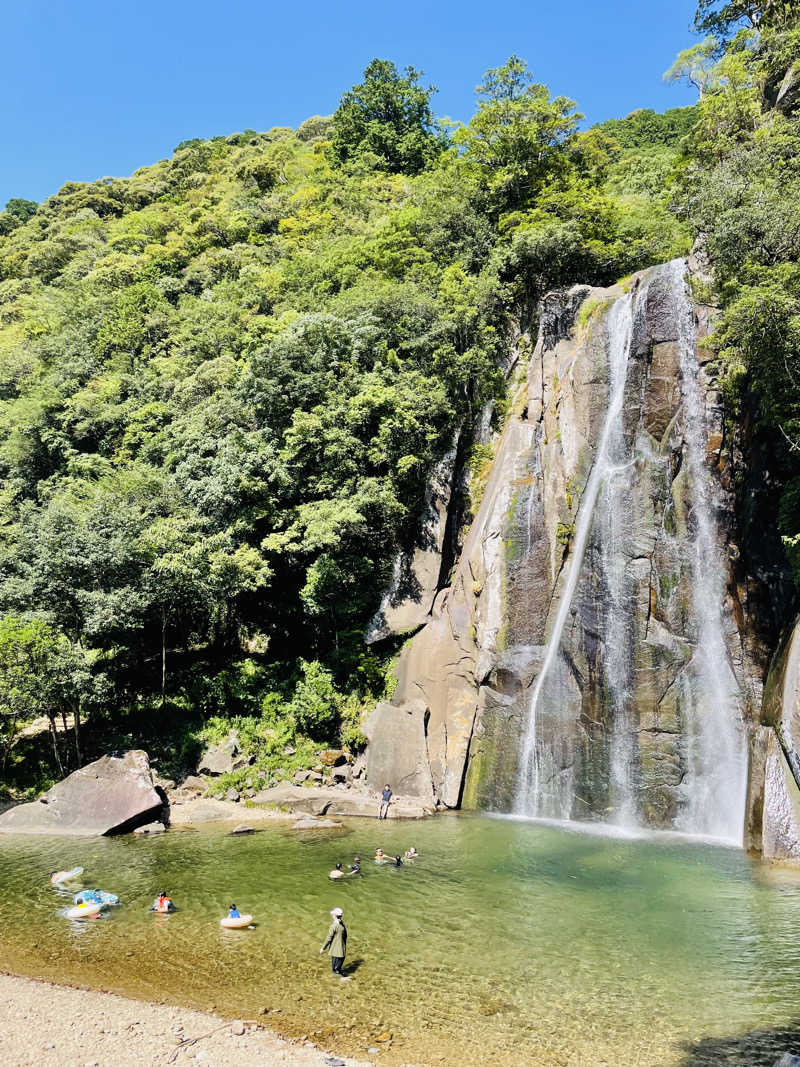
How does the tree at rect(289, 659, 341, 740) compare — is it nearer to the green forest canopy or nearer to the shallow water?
the green forest canopy

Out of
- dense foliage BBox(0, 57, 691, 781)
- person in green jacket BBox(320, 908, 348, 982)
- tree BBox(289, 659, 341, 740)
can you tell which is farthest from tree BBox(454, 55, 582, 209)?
person in green jacket BBox(320, 908, 348, 982)

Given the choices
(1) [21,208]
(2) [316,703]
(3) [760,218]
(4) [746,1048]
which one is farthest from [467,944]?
(1) [21,208]

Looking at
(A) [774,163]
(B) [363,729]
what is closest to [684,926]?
(B) [363,729]

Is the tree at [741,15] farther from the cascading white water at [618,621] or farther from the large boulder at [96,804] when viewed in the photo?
the large boulder at [96,804]

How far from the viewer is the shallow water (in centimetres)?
879

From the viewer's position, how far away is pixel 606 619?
810 inches

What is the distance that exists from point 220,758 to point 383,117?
197ft

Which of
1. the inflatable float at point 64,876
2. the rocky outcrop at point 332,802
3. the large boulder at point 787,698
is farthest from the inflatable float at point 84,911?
the large boulder at point 787,698

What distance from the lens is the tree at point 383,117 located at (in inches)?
2255

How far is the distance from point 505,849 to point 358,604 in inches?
452

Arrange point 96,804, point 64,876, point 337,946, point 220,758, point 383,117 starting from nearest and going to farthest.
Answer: point 337,946 → point 64,876 → point 96,804 → point 220,758 → point 383,117

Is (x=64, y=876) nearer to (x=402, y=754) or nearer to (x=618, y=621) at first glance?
(x=402, y=754)

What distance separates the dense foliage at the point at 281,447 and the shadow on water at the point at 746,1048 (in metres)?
16.1

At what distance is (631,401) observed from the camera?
2225 centimetres
